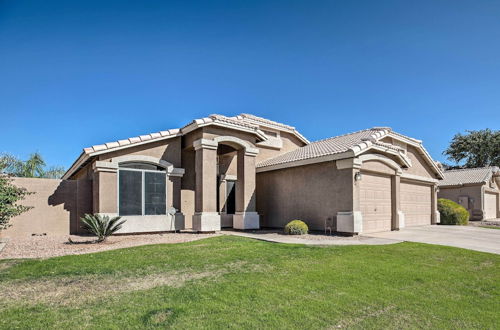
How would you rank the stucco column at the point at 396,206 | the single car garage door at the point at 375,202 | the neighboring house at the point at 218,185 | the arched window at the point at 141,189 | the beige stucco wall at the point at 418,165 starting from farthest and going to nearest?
the beige stucco wall at the point at 418,165, the stucco column at the point at 396,206, the single car garage door at the point at 375,202, the arched window at the point at 141,189, the neighboring house at the point at 218,185

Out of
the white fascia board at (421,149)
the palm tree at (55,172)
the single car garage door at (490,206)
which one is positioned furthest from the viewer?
the palm tree at (55,172)

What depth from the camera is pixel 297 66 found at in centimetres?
1852

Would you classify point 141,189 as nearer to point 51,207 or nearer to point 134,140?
point 134,140

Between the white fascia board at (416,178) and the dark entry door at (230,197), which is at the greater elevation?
the white fascia board at (416,178)

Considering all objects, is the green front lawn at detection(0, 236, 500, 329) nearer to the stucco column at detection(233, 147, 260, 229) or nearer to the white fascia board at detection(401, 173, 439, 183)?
the stucco column at detection(233, 147, 260, 229)

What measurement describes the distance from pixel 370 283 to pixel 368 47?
13251mm

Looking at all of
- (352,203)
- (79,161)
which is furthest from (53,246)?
(352,203)

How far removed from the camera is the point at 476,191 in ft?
92.3

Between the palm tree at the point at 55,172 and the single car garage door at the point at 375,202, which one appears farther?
the palm tree at the point at 55,172

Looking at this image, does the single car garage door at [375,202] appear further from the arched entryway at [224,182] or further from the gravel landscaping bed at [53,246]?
the gravel landscaping bed at [53,246]

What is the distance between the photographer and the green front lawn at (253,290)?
4777 millimetres

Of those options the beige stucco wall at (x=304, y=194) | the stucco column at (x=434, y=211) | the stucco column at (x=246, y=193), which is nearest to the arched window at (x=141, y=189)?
the stucco column at (x=246, y=193)

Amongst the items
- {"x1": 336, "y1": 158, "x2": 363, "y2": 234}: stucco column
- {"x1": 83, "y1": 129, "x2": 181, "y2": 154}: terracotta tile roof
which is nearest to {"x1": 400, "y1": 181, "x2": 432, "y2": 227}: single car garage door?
{"x1": 336, "y1": 158, "x2": 363, "y2": 234}: stucco column

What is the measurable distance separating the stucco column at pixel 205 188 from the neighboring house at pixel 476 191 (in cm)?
2369
